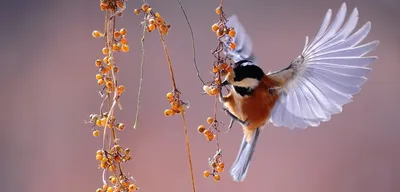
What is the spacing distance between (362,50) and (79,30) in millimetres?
1102

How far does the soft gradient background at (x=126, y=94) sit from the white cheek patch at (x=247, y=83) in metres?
0.81

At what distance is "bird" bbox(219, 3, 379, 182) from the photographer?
2.37 ft

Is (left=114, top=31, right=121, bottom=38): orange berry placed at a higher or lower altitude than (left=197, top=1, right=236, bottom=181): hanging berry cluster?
higher

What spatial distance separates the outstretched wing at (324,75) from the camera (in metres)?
0.72

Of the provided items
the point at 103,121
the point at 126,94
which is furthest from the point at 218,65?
the point at 126,94

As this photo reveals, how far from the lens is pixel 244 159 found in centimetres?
92

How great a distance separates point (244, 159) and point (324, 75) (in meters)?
0.23

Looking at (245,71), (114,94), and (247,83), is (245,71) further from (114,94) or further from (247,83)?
(114,94)

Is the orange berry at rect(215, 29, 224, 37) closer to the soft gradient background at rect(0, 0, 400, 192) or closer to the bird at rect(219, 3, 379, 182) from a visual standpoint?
the bird at rect(219, 3, 379, 182)

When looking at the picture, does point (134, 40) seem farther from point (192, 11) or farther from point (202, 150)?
point (202, 150)

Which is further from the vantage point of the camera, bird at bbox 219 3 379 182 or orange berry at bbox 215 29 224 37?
bird at bbox 219 3 379 182

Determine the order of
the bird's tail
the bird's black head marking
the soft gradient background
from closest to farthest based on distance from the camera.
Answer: the bird's black head marking → the bird's tail → the soft gradient background

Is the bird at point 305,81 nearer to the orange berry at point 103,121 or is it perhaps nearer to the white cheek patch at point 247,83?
the white cheek patch at point 247,83

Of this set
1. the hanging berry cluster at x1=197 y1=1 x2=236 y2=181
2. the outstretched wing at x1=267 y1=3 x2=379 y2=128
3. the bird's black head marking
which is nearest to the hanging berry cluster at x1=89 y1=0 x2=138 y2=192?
the hanging berry cluster at x1=197 y1=1 x2=236 y2=181
